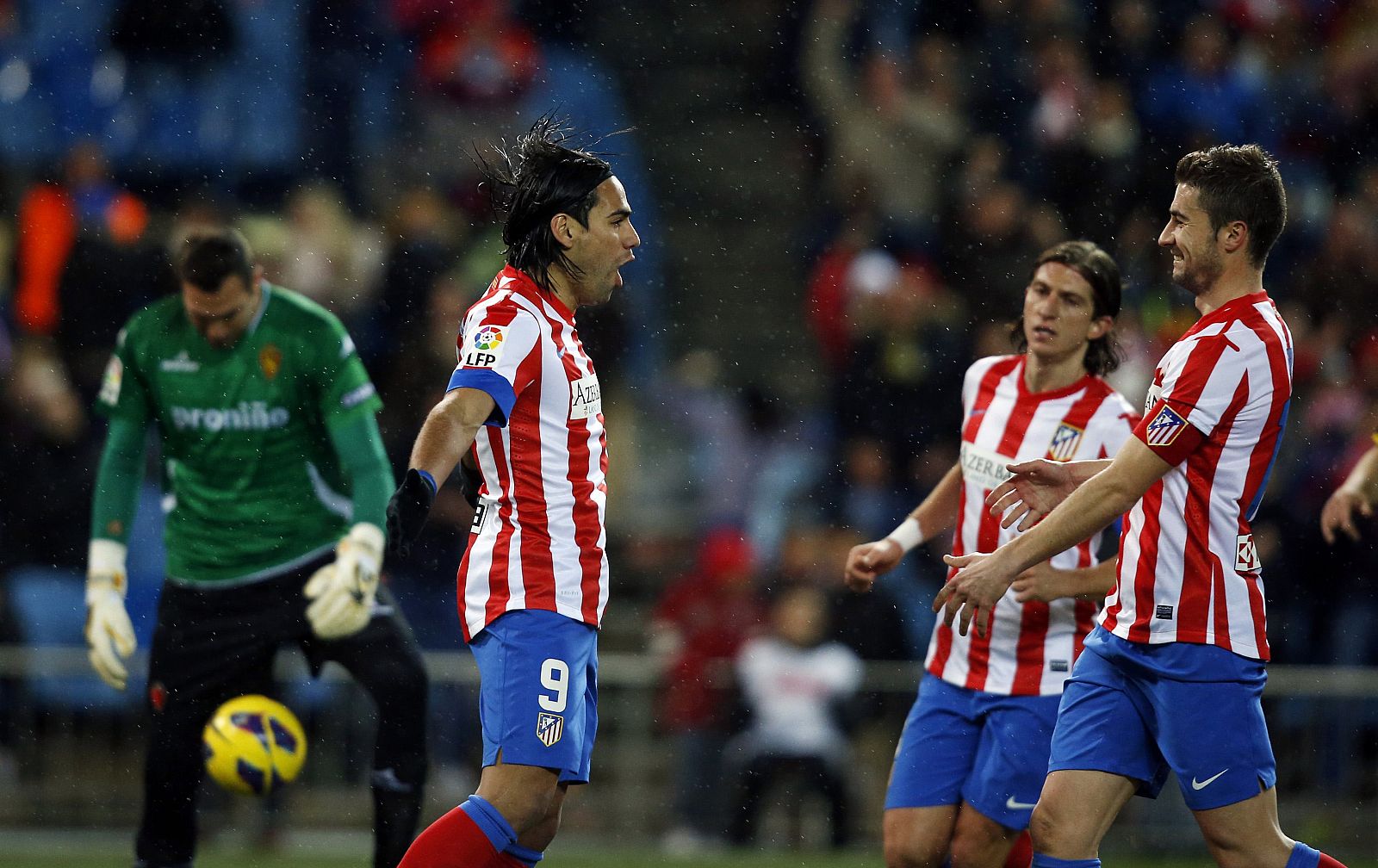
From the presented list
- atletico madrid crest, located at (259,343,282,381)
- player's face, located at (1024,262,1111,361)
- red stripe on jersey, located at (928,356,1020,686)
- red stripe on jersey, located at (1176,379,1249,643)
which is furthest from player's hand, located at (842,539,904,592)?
atletico madrid crest, located at (259,343,282,381)

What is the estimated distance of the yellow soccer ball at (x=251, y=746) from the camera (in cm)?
643

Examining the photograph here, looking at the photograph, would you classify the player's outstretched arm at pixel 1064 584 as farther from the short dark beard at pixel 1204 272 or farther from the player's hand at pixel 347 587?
the player's hand at pixel 347 587

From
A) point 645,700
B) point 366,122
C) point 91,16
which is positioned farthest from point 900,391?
point 91,16

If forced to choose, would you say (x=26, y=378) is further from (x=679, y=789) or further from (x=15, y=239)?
(x=679, y=789)

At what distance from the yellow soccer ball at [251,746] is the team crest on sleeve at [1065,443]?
9.88 ft

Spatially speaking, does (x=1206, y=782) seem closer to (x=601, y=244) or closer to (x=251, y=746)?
(x=601, y=244)

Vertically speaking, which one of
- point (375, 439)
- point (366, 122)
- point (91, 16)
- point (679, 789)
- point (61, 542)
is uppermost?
point (91, 16)

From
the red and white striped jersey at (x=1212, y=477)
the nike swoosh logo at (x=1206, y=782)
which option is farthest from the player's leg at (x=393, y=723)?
the nike swoosh logo at (x=1206, y=782)

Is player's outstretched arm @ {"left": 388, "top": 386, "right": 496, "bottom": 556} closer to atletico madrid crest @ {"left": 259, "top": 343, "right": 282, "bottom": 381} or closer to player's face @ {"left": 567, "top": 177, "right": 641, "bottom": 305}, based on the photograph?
player's face @ {"left": 567, "top": 177, "right": 641, "bottom": 305}

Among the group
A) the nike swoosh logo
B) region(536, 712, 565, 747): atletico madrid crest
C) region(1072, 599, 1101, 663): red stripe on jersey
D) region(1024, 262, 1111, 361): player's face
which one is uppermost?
region(1024, 262, 1111, 361): player's face

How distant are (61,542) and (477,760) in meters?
2.87

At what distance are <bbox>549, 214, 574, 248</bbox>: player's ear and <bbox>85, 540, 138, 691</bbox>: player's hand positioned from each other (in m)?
2.58

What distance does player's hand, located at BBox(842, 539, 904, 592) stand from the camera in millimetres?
6164

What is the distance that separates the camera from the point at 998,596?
4.78 metres
